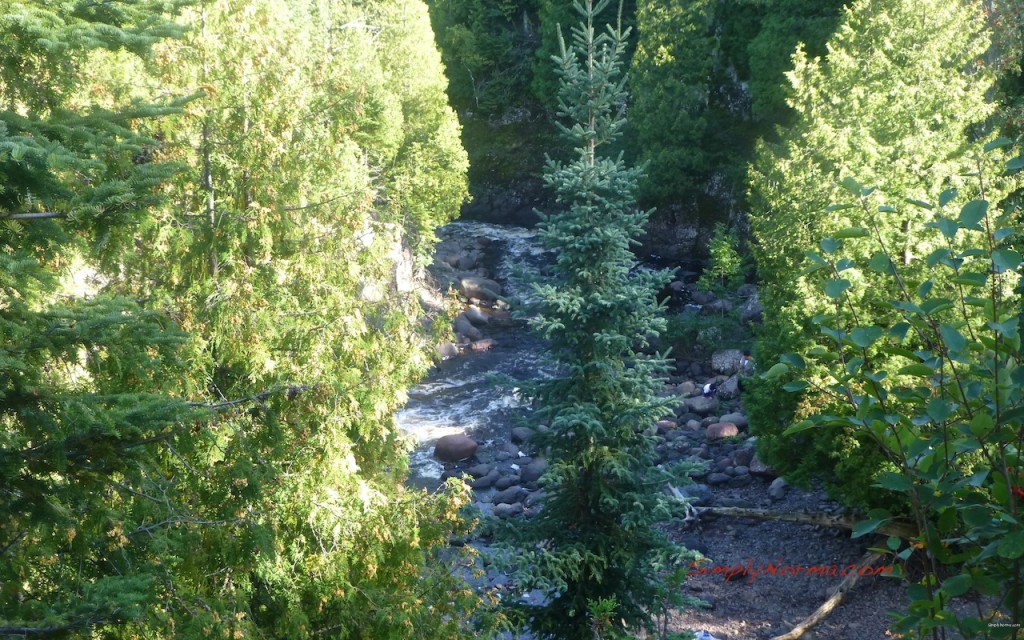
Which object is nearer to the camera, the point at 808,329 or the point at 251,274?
the point at 251,274

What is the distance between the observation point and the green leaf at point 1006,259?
2.15 m

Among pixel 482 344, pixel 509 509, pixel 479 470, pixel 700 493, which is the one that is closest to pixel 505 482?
pixel 479 470

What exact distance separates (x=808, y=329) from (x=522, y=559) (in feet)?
21.3

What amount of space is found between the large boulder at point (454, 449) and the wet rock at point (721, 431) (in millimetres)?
5443

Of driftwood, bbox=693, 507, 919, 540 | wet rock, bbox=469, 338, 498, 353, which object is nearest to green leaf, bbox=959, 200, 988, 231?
driftwood, bbox=693, 507, 919, 540

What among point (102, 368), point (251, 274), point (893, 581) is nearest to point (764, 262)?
point (893, 581)

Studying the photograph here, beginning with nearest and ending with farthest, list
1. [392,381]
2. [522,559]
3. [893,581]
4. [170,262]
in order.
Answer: [170,262], [392,381], [522,559], [893,581]

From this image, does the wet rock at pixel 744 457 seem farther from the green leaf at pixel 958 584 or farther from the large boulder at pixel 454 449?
the green leaf at pixel 958 584

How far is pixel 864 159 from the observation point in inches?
519

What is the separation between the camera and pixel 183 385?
258 inches

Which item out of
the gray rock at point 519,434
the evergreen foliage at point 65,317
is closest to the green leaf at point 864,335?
the evergreen foliage at point 65,317

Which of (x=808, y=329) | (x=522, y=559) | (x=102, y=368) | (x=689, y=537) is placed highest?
(x=102, y=368)

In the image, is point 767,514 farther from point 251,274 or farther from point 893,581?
point 251,274

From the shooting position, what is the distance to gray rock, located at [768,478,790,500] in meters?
16.4
